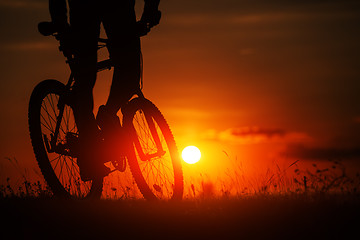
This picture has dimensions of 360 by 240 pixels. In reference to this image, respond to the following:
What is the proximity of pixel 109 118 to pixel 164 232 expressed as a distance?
225 cm

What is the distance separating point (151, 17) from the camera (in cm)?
870

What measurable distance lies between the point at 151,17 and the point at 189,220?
3025 mm

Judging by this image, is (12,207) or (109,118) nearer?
(12,207)

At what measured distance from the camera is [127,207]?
7891 mm

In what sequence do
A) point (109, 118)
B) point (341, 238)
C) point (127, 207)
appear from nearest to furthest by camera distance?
point (341, 238), point (127, 207), point (109, 118)

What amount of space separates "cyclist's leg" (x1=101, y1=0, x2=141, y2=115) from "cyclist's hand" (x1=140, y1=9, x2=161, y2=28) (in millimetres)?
159

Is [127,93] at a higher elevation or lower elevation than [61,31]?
lower

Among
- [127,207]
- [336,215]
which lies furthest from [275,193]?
[127,207]

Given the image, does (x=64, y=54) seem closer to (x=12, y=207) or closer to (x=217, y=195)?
(x=12, y=207)

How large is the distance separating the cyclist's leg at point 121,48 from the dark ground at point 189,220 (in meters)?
1.59

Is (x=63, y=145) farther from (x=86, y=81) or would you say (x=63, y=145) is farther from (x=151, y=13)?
(x=151, y=13)

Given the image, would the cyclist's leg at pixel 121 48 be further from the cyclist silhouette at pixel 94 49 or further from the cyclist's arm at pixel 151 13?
the cyclist's arm at pixel 151 13

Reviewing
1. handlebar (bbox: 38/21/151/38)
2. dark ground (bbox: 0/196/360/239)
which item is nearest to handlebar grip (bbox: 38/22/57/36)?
handlebar (bbox: 38/21/151/38)

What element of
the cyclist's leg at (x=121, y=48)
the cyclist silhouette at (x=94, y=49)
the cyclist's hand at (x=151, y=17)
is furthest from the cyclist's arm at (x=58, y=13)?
the cyclist's hand at (x=151, y=17)
